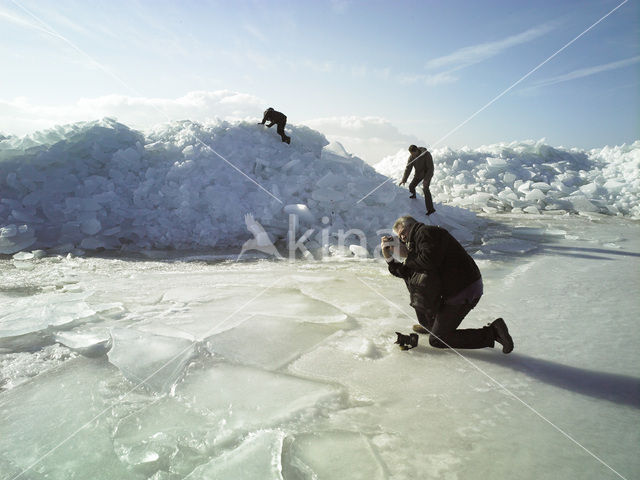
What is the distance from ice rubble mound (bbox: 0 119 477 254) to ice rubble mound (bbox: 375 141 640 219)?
5.70 metres

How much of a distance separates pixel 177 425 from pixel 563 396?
92.5 inches

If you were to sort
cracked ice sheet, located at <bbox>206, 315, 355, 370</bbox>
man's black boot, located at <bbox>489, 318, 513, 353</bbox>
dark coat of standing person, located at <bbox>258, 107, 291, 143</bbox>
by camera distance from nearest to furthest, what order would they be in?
man's black boot, located at <bbox>489, 318, 513, 353</bbox>
cracked ice sheet, located at <bbox>206, 315, 355, 370</bbox>
dark coat of standing person, located at <bbox>258, 107, 291, 143</bbox>

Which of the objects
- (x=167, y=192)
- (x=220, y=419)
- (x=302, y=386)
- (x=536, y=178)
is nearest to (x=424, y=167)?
(x=167, y=192)

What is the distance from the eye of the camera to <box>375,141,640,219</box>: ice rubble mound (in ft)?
39.9

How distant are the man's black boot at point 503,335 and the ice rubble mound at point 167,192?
4057 mm

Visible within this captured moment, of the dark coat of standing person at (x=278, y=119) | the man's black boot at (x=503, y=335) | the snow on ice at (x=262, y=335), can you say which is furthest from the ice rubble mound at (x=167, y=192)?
the man's black boot at (x=503, y=335)

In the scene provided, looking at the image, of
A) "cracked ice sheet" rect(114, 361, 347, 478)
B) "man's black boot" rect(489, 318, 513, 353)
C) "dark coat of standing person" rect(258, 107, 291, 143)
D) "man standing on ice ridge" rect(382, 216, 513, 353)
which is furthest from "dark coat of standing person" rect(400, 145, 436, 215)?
"cracked ice sheet" rect(114, 361, 347, 478)

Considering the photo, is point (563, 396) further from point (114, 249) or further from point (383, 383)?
point (114, 249)

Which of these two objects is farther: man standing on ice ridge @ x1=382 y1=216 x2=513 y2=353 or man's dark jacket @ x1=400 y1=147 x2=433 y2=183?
man's dark jacket @ x1=400 y1=147 x2=433 y2=183

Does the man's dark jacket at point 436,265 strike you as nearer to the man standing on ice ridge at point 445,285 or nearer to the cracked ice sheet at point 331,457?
the man standing on ice ridge at point 445,285

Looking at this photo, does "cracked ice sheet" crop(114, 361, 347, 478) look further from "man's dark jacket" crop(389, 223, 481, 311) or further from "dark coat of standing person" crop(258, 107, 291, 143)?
"dark coat of standing person" crop(258, 107, 291, 143)

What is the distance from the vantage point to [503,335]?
8.52ft

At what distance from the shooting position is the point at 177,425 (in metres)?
2.01

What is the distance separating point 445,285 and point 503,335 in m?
0.53
